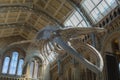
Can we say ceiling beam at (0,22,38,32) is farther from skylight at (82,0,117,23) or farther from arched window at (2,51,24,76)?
skylight at (82,0,117,23)

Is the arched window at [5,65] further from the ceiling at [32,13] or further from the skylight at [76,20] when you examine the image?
the skylight at [76,20]

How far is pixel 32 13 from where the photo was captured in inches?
794

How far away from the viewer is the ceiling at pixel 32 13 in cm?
1766

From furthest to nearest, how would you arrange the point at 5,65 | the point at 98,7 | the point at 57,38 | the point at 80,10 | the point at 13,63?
the point at 13,63
the point at 5,65
the point at 80,10
the point at 98,7
the point at 57,38

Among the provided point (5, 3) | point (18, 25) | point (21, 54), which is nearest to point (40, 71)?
point (21, 54)

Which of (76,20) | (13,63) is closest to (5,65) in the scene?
(13,63)

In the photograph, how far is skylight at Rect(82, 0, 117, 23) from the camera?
14184mm

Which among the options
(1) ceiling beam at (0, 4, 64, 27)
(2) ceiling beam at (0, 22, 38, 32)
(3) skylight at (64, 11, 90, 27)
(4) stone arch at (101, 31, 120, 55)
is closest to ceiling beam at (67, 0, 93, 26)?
(3) skylight at (64, 11, 90, 27)

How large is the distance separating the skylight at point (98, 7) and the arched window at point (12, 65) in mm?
11421

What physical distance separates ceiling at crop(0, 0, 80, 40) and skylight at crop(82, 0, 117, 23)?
1.04 meters

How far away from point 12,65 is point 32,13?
7.02 m

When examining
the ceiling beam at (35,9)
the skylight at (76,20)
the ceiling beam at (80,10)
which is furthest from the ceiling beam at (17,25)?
the ceiling beam at (80,10)

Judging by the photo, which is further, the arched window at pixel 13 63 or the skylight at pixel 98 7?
the arched window at pixel 13 63

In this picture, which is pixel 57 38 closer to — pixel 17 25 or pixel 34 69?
pixel 17 25
